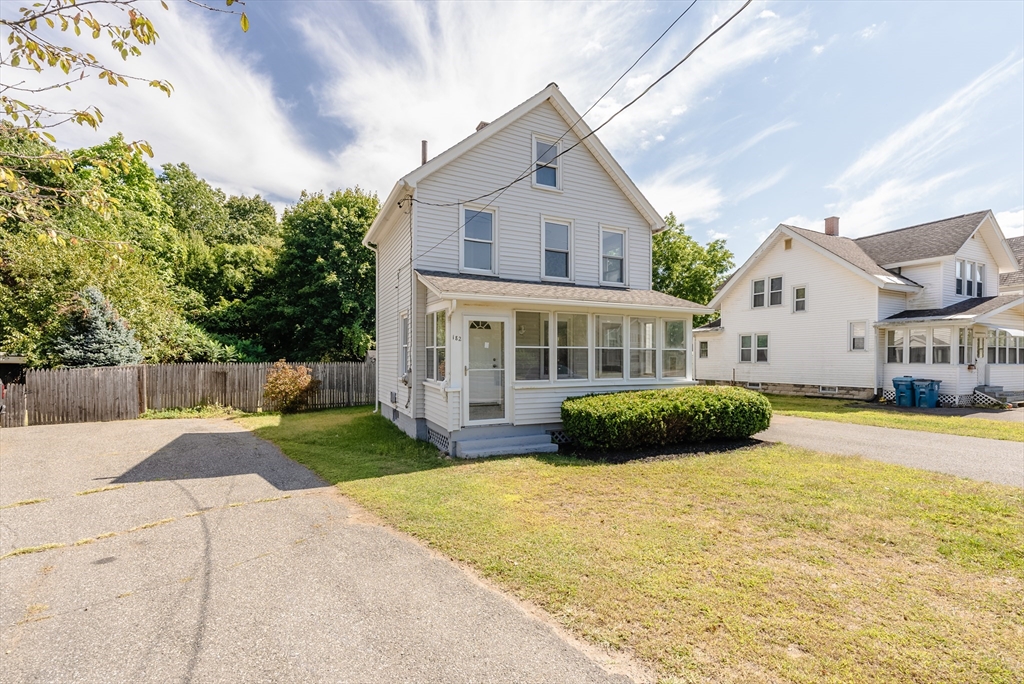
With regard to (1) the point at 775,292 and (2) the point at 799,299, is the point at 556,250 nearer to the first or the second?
(2) the point at 799,299

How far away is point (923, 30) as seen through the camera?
656 cm

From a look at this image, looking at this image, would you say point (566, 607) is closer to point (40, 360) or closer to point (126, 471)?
point (126, 471)

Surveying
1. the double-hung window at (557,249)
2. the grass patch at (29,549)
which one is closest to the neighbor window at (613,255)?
the double-hung window at (557,249)

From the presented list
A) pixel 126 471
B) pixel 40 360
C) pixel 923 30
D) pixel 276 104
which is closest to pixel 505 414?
pixel 126 471

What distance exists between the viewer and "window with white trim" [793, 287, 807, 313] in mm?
20422

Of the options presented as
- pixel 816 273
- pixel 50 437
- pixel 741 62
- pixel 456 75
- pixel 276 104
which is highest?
pixel 276 104

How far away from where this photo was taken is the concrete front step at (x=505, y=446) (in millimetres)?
8797

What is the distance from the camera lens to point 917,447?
380 inches

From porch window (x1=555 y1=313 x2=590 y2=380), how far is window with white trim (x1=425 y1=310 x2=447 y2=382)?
8.30 ft

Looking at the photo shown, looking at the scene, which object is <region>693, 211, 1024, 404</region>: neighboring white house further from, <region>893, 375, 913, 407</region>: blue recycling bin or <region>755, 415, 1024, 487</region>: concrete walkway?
<region>755, 415, 1024, 487</region>: concrete walkway

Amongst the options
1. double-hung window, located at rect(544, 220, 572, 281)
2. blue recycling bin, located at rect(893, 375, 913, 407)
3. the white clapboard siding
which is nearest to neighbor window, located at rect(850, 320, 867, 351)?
blue recycling bin, located at rect(893, 375, 913, 407)

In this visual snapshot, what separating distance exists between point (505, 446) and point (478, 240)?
194 inches

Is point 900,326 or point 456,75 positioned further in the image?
point 900,326

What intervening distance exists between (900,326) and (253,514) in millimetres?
21744
